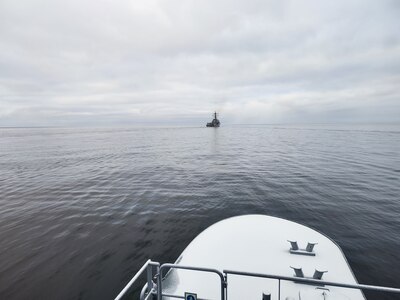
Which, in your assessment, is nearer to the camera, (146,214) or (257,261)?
(257,261)

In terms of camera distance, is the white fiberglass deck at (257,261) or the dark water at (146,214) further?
the dark water at (146,214)

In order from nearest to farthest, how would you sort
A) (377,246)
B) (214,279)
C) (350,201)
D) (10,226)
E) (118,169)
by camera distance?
1. (214,279)
2. (377,246)
3. (10,226)
4. (350,201)
5. (118,169)

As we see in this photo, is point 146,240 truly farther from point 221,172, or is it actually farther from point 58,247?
point 221,172

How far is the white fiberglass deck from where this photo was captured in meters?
5.62

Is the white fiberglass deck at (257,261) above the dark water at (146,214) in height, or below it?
above

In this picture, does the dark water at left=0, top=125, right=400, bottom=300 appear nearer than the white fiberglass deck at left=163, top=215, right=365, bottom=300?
No

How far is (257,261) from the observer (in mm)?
6965

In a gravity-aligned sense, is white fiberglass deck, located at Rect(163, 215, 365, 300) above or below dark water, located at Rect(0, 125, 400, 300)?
above

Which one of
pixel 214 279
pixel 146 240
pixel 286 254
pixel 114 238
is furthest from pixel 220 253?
pixel 114 238

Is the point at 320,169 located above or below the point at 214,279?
below

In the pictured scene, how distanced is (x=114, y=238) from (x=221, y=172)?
1682 centimetres

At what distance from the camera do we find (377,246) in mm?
10664

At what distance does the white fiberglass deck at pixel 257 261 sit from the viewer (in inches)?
221

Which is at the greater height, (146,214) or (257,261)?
(257,261)
